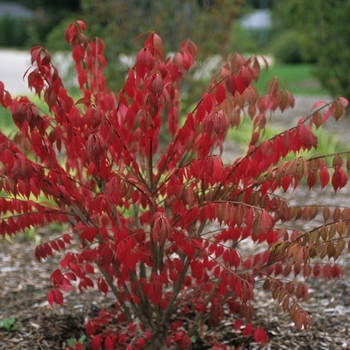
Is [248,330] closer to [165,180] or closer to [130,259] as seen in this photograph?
[130,259]

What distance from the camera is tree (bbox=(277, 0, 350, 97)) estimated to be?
34.1ft

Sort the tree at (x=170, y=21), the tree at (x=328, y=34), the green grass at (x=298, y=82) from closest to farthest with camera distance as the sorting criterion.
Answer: the tree at (x=170, y=21) < the tree at (x=328, y=34) < the green grass at (x=298, y=82)

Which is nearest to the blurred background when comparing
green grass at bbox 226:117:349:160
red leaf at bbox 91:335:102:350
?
green grass at bbox 226:117:349:160

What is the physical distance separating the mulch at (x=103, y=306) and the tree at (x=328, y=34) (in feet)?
24.7

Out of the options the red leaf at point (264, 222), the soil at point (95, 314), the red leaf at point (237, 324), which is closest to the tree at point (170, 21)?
the soil at point (95, 314)

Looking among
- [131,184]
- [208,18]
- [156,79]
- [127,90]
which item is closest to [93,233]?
[131,184]

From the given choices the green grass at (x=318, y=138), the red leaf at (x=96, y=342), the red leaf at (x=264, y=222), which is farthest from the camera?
the green grass at (x=318, y=138)

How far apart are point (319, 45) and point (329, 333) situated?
8.91 meters

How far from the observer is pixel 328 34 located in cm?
1066

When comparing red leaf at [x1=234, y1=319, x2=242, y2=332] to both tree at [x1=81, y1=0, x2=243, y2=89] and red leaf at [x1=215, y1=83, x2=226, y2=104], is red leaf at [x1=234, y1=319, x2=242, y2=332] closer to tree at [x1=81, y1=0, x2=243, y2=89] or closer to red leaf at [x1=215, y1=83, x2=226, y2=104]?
red leaf at [x1=215, y1=83, x2=226, y2=104]

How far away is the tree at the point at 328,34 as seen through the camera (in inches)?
409

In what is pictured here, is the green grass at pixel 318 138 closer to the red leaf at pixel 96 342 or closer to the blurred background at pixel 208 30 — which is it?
the blurred background at pixel 208 30

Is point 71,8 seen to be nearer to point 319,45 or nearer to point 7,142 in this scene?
point 319,45

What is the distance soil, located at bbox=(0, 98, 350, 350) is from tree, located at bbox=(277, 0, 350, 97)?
7.41 m
